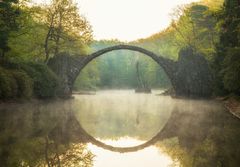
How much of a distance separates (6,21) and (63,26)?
9328 millimetres

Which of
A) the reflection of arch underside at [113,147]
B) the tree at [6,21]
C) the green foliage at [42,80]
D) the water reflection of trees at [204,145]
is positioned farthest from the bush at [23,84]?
the water reflection of trees at [204,145]

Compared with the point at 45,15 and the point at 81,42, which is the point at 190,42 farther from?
the point at 45,15

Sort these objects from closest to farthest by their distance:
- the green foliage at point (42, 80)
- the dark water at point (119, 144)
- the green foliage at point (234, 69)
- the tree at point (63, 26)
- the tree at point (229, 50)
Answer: the dark water at point (119, 144)
the green foliage at point (234, 69)
the tree at point (229, 50)
the green foliage at point (42, 80)
the tree at point (63, 26)

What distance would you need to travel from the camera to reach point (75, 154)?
34.4 feet

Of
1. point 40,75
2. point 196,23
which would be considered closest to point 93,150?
point 40,75

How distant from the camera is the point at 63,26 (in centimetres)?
4431

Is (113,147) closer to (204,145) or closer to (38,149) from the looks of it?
(38,149)

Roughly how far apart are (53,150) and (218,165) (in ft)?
14.8

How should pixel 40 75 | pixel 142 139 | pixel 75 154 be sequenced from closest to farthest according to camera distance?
1. pixel 75 154
2. pixel 142 139
3. pixel 40 75

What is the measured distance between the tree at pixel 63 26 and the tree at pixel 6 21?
6.57 m

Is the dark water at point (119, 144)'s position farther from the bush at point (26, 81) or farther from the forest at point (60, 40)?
the forest at point (60, 40)

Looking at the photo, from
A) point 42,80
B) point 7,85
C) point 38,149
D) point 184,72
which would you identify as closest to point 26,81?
point 7,85

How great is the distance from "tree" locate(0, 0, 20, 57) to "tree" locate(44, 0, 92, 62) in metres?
6.57

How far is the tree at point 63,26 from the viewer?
1718 inches
